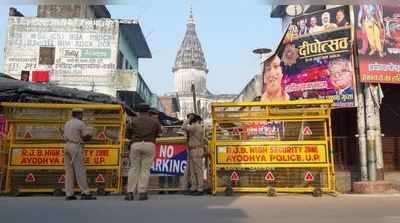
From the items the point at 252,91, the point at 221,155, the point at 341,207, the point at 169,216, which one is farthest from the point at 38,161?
the point at 252,91

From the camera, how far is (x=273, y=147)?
8.65 metres

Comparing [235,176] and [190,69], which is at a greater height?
[190,69]

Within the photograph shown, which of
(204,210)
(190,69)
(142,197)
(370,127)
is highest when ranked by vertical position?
(190,69)

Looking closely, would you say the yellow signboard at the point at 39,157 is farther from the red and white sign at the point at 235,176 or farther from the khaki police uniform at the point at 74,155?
the red and white sign at the point at 235,176

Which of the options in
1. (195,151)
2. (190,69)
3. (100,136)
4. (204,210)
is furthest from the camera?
(190,69)

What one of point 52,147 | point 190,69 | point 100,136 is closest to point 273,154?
point 100,136

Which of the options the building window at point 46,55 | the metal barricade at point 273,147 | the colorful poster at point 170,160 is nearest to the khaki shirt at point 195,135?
the metal barricade at point 273,147

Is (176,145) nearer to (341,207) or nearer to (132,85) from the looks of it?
(341,207)

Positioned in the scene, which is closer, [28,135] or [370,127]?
[28,135]

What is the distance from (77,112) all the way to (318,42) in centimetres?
798

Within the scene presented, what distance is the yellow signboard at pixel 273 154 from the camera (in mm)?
8594

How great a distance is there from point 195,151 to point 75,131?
2280 millimetres

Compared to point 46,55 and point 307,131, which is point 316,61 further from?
point 46,55

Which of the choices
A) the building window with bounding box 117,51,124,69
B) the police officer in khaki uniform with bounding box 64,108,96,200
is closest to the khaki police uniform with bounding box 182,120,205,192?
the police officer in khaki uniform with bounding box 64,108,96,200
